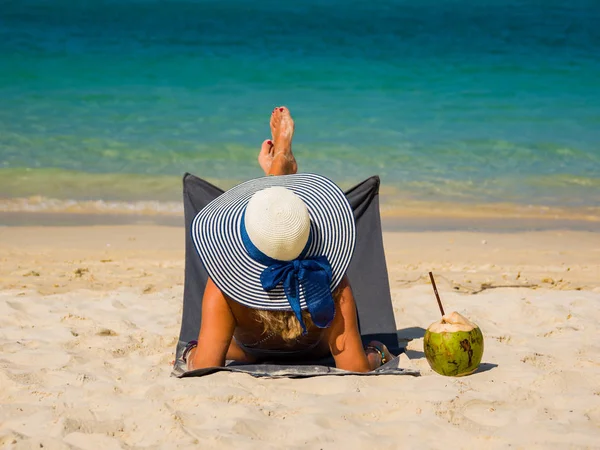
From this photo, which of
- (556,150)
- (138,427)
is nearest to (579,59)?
(556,150)

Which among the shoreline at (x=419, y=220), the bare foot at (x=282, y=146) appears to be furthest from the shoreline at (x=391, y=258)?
the bare foot at (x=282, y=146)

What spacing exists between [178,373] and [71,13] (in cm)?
1584

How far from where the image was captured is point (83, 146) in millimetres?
12375

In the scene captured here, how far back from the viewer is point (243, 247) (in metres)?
3.16

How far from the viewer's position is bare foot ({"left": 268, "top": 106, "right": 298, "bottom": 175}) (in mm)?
4176

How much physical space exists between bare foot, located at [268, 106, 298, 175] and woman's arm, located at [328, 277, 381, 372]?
3.40 ft

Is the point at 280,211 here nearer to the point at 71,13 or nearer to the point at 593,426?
the point at 593,426

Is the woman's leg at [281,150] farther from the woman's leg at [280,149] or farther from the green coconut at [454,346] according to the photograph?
the green coconut at [454,346]

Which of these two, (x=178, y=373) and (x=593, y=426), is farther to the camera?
(x=178, y=373)

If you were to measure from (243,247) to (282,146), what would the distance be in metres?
1.25

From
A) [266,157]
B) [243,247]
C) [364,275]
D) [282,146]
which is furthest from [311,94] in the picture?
[243,247]

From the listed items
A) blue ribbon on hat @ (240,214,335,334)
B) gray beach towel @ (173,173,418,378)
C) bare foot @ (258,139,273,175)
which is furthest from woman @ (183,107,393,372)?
bare foot @ (258,139,273,175)

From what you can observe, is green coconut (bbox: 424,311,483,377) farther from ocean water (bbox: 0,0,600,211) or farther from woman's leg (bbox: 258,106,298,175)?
ocean water (bbox: 0,0,600,211)

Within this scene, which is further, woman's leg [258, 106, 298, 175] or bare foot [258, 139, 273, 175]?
bare foot [258, 139, 273, 175]
